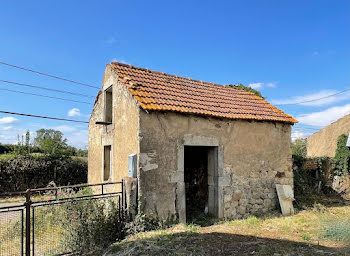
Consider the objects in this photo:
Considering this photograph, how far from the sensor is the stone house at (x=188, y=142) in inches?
253

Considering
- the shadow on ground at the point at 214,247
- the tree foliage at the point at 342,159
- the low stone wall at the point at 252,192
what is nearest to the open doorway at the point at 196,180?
the low stone wall at the point at 252,192

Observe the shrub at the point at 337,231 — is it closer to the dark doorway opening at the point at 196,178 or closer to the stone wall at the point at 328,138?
the dark doorway opening at the point at 196,178

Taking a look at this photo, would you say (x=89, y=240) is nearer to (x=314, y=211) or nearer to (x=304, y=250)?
(x=304, y=250)

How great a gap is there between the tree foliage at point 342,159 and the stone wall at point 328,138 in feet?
18.5

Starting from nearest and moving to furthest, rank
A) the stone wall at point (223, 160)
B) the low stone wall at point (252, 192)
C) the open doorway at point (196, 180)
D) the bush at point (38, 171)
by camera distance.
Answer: the stone wall at point (223, 160), the low stone wall at point (252, 192), the open doorway at point (196, 180), the bush at point (38, 171)

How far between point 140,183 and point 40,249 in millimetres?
2553

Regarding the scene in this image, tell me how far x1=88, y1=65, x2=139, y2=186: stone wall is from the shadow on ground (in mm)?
2128

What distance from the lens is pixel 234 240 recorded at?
218 inches

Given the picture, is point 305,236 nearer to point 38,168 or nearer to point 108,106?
point 108,106

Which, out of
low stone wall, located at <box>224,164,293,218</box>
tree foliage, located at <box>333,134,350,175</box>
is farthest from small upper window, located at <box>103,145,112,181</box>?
tree foliage, located at <box>333,134,350,175</box>

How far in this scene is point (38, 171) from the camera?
14086mm

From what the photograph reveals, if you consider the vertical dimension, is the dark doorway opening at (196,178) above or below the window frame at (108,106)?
below

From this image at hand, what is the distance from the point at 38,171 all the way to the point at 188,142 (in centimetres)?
1075

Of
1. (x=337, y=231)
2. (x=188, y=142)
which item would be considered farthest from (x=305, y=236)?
(x=188, y=142)
